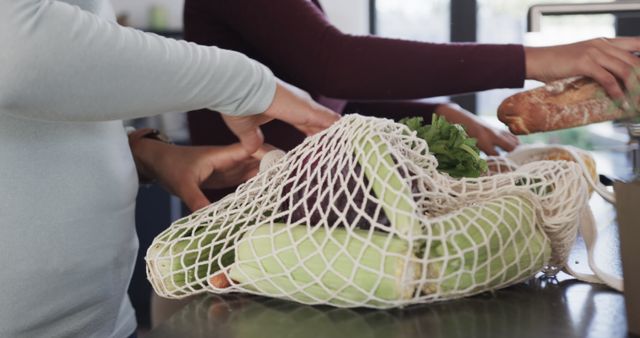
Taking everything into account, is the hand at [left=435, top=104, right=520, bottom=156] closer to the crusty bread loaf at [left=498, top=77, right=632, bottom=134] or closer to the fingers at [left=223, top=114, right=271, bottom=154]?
the crusty bread loaf at [left=498, top=77, right=632, bottom=134]

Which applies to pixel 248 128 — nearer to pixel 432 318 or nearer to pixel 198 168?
pixel 198 168

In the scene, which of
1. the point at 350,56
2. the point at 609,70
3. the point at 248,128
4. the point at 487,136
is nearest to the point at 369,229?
the point at 248,128

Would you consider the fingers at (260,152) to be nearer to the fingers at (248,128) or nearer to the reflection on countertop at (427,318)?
the fingers at (248,128)

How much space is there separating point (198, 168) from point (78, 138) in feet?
0.59

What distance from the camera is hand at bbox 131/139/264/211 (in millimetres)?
1114

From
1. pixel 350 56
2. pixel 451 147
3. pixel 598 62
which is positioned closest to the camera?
pixel 451 147

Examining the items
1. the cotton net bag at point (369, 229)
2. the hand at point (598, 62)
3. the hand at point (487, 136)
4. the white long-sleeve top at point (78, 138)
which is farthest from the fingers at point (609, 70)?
the hand at point (487, 136)

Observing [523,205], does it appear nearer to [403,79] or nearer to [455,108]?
[403,79]

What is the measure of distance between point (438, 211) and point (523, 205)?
0.08 m

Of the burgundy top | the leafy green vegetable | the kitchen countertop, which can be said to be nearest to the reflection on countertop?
the kitchen countertop

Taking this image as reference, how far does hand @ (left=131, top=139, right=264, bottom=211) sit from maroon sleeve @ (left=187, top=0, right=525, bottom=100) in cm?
27

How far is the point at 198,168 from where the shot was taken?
3.69 feet

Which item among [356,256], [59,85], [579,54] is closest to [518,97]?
[579,54]

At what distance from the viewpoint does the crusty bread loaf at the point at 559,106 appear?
3.17ft
